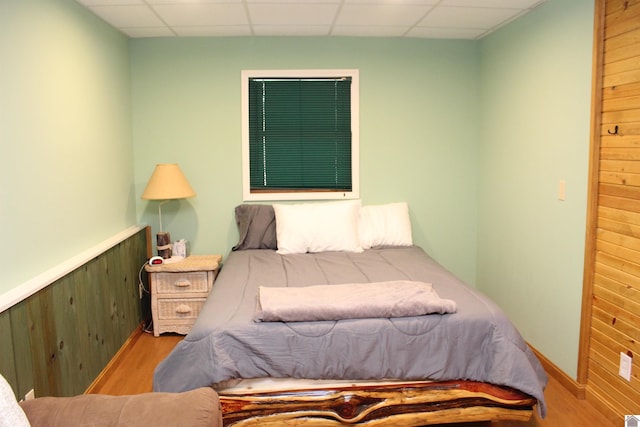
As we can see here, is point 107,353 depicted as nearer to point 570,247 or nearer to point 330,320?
point 330,320

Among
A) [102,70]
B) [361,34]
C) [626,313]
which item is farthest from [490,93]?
[102,70]

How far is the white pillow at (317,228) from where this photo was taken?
145 inches

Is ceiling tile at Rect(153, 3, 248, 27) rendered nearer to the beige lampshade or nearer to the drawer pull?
the beige lampshade

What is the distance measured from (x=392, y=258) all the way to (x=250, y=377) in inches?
58.4

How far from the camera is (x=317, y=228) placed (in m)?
3.70

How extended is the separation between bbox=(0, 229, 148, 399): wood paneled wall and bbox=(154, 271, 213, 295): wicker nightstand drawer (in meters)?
0.20

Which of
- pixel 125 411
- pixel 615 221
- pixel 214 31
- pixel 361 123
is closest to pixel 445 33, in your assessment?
pixel 361 123

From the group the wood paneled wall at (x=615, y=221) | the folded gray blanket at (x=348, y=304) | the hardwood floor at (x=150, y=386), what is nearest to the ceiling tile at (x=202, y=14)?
the folded gray blanket at (x=348, y=304)

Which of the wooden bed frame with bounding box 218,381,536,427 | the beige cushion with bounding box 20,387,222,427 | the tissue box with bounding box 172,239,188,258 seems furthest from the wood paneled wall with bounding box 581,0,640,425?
the tissue box with bounding box 172,239,188,258

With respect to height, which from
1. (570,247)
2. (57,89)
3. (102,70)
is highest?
(102,70)

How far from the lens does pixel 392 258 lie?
11.3 feet

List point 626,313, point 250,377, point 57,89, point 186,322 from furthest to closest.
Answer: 1. point 186,322
2. point 57,89
3. point 626,313
4. point 250,377

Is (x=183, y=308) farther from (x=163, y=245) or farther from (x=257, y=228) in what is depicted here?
(x=257, y=228)

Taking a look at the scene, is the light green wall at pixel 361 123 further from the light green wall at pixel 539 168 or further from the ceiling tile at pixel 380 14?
the ceiling tile at pixel 380 14
